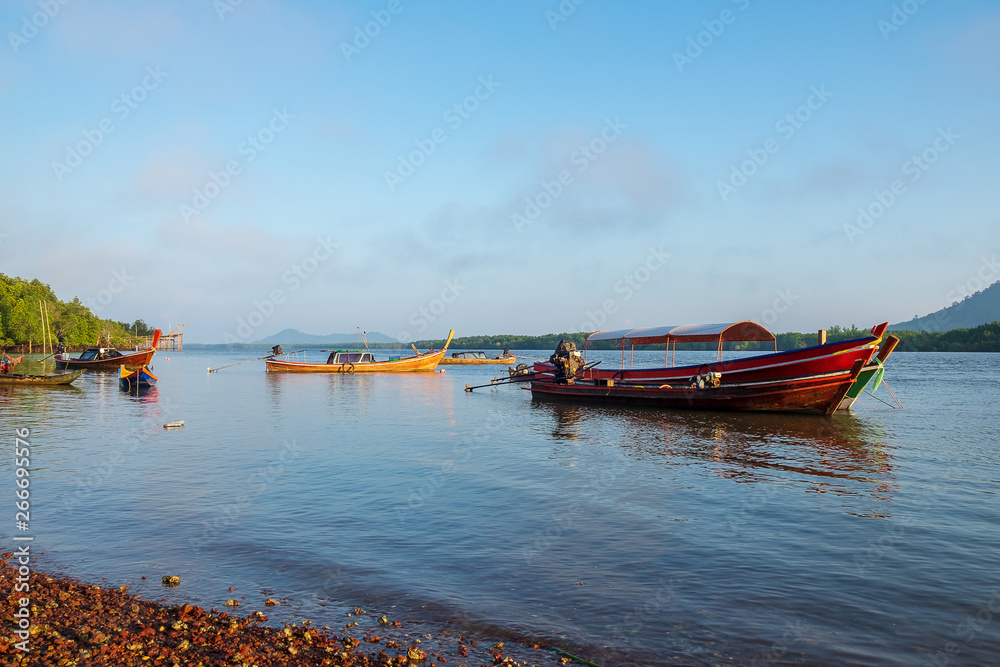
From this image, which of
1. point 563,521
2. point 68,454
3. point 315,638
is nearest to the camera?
point 315,638

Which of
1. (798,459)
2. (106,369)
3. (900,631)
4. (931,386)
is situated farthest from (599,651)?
(106,369)

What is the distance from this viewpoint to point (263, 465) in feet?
50.4

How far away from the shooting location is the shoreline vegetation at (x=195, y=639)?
5113mm

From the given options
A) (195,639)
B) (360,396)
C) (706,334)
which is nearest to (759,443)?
(706,334)

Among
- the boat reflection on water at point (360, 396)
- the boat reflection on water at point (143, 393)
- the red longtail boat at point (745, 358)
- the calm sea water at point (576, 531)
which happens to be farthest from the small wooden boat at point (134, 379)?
the red longtail boat at point (745, 358)

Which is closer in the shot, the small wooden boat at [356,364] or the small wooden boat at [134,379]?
the small wooden boat at [134,379]

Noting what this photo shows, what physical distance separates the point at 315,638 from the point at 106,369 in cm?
6516

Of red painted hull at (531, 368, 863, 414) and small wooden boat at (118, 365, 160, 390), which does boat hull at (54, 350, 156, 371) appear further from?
red painted hull at (531, 368, 863, 414)

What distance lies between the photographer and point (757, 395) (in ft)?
82.1

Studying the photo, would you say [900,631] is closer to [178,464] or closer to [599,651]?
[599,651]

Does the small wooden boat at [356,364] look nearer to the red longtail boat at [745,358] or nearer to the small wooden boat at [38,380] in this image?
the small wooden boat at [38,380]

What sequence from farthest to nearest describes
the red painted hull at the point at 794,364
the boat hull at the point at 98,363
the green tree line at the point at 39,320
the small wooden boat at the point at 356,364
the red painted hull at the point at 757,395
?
1. the green tree line at the point at 39,320
2. the small wooden boat at the point at 356,364
3. the boat hull at the point at 98,363
4. the red painted hull at the point at 757,395
5. the red painted hull at the point at 794,364

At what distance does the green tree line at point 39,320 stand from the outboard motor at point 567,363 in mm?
65313

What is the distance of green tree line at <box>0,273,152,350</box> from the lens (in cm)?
8538
